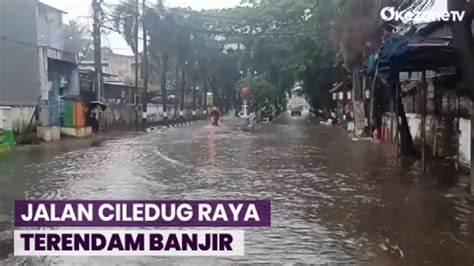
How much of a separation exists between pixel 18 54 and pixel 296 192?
16.8m

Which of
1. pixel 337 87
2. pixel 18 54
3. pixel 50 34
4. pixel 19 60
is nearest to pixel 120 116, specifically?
pixel 50 34

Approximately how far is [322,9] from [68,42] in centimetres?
3253

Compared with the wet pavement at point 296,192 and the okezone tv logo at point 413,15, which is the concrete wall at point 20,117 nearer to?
the wet pavement at point 296,192

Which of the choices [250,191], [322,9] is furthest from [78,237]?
[322,9]

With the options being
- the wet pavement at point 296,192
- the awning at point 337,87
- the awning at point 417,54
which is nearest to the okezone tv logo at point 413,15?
the awning at point 417,54

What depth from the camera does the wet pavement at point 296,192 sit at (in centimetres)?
618

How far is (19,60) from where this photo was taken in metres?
23.9

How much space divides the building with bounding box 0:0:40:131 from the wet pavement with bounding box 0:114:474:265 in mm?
4714

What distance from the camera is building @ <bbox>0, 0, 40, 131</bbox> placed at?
22.4 meters

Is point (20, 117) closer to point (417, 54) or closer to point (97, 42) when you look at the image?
point (97, 42)

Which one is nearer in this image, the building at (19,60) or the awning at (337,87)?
the building at (19,60)

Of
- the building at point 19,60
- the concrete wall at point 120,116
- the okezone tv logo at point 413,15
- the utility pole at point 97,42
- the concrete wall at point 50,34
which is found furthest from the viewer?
the concrete wall at point 50,34

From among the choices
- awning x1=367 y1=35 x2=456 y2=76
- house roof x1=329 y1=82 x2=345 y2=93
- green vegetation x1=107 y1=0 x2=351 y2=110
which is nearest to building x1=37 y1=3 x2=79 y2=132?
green vegetation x1=107 y1=0 x2=351 y2=110

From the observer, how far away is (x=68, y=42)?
57.9 m
